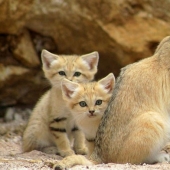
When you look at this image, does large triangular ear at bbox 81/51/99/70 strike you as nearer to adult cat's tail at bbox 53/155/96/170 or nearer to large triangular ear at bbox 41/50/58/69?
large triangular ear at bbox 41/50/58/69

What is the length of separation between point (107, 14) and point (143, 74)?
2.85 metres

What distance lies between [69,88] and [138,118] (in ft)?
3.76

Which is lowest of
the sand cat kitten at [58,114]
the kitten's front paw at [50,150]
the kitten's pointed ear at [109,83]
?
the kitten's front paw at [50,150]

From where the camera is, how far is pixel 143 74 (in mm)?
6418

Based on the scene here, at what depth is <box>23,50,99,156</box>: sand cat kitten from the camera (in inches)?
300

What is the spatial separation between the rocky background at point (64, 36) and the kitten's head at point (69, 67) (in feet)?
3.51

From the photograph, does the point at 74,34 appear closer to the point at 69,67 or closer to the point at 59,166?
the point at 69,67

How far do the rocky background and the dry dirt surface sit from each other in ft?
0.05

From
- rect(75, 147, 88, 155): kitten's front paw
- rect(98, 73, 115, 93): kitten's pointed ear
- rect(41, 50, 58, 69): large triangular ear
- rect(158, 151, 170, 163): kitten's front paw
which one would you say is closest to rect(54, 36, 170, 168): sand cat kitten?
rect(158, 151, 170, 163): kitten's front paw

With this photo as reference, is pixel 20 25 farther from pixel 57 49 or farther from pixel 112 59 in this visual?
pixel 112 59

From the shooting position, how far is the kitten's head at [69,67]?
7688 mm

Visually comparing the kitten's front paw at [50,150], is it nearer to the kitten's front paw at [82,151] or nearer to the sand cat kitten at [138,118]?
the kitten's front paw at [82,151]

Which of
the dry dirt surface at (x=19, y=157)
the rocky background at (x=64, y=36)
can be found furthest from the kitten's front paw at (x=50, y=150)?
the rocky background at (x=64, y=36)

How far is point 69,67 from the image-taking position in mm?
7699
